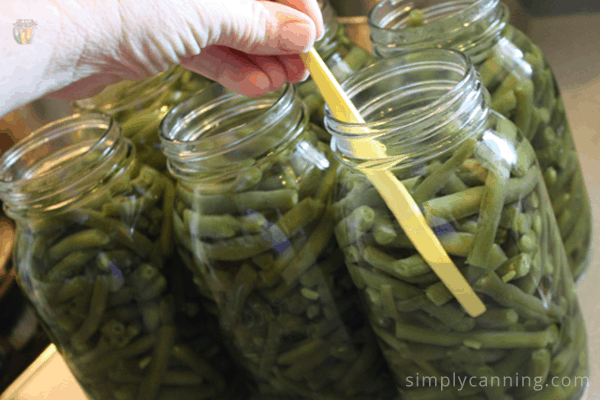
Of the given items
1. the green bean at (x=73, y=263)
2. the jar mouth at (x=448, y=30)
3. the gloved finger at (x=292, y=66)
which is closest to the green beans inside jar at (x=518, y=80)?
the jar mouth at (x=448, y=30)

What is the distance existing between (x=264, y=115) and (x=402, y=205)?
151 millimetres

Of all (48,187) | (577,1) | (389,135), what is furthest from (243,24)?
(577,1)

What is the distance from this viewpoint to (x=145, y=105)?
67 centimetres

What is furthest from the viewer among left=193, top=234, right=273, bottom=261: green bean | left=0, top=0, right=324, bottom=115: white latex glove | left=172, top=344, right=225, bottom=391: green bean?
left=172, top=344, right=225, bottom=391: green bean

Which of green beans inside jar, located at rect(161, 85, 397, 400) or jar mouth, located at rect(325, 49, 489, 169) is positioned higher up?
jar mouth, located at rect(325, 49, 489, 169)

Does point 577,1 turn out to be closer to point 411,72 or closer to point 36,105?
point 411,72

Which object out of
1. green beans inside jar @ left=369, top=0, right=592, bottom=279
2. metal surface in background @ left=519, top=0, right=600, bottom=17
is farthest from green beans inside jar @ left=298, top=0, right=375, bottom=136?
metal surface in background @ left=519, top=0, right=600, bottom=17

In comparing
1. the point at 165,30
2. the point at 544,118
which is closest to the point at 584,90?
the point at 544,118

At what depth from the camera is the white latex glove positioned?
37 cm

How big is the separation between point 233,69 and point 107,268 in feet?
0.72

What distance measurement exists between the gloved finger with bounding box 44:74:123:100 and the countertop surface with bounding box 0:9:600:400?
410 mm

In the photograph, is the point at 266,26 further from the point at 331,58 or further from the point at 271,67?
the point at 331,58

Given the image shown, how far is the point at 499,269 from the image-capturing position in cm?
41

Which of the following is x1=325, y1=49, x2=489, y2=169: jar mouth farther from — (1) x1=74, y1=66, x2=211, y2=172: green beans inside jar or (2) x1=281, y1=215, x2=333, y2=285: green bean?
(1) x1=74, y1=66, x2=211, y2=172: green beans inside jar
